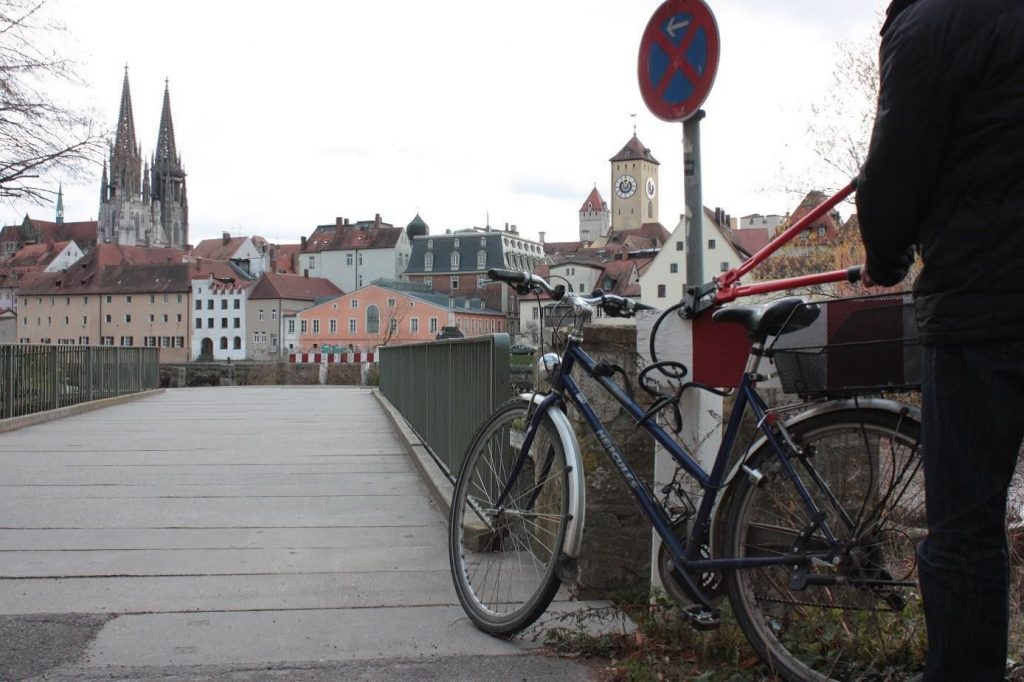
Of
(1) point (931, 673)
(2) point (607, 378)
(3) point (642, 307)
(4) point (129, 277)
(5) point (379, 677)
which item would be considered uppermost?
(4) point (129, 277)

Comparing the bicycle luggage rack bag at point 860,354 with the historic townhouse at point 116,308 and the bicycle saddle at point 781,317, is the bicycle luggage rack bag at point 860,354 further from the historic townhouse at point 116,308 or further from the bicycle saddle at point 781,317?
the historic townhouse at point 116,308

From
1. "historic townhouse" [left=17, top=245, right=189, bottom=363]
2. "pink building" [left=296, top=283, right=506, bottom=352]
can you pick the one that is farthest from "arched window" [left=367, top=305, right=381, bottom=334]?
"historic townhouse" [left=17, top=245, right=189, bottom=363]

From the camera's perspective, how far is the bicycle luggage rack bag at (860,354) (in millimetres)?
2525

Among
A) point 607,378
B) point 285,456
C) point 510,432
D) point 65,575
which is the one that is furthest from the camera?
point 285,456

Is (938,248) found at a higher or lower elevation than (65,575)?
higher

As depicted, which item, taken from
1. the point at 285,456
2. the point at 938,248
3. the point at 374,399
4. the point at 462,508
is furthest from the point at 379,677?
the point at 374,399

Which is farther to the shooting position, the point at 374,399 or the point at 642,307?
the point at 374,399

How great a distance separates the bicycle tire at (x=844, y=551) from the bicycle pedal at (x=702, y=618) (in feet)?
0.33

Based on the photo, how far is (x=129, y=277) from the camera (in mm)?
133500

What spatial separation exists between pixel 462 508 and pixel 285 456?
6.27 metres

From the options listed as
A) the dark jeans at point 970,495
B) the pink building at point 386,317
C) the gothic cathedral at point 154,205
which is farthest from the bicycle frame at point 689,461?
the gothic cathedral at point 154,205

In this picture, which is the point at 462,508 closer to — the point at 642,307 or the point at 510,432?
the point at 510,432

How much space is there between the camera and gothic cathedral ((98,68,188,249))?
16225 centimetres

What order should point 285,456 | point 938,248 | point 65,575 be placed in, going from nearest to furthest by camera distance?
point 938,248 < point 65,575 < point 285,456
